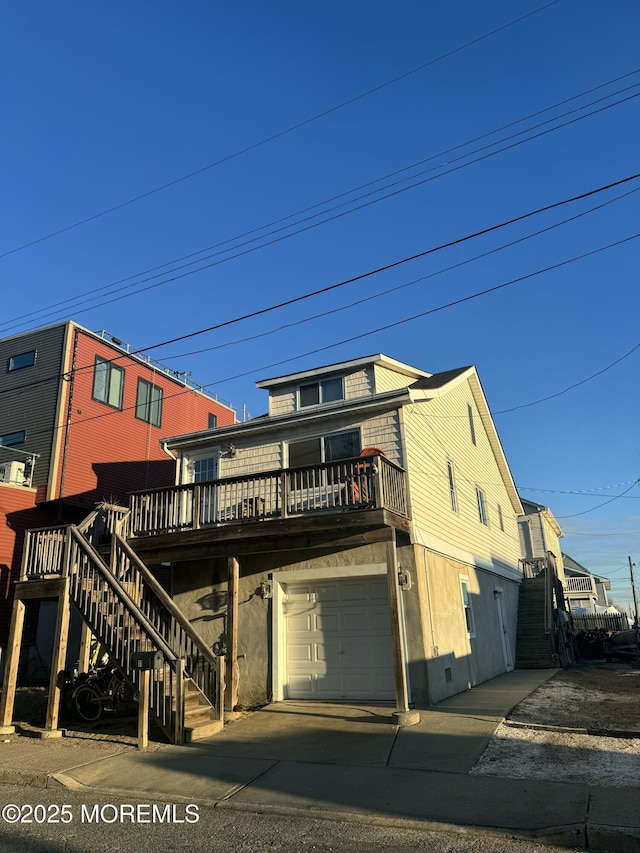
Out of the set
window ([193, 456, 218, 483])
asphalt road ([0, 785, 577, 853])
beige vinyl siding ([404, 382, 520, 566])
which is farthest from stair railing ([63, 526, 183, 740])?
beige vinyl siding ([404, 382, 520, 566])

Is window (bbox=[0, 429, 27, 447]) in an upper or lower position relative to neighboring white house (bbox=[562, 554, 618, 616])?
upper

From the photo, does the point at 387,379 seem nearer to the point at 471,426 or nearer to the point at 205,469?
the point at 471,426

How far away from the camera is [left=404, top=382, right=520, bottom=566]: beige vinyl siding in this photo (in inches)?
552

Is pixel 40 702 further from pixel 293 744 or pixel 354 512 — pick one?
pixel 354 512

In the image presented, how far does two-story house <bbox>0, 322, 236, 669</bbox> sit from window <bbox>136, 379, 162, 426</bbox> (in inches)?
1.6

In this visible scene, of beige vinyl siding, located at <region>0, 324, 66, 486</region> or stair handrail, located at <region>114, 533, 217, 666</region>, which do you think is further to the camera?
beige vinyl siding, located at <region>0, 324, 66, 486</region>

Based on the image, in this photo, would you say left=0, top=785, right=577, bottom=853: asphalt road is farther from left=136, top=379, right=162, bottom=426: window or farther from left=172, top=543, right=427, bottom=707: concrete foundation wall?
left=136, top=379, right=162, bottom=426: window

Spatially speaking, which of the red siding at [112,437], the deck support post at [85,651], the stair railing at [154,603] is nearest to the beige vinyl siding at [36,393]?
the red siding at [112,437]

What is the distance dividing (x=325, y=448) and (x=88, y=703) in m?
7.16

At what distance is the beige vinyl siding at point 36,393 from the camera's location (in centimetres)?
2020

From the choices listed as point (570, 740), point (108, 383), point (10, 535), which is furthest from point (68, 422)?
point (570, 740)

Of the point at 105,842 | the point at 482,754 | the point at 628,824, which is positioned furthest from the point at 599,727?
the point at 105,842

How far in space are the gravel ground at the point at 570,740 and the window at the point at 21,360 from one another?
18.9 meters

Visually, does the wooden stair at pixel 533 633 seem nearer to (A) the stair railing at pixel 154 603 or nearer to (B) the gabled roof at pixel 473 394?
(B) the gabled roof at pixel 473 394
